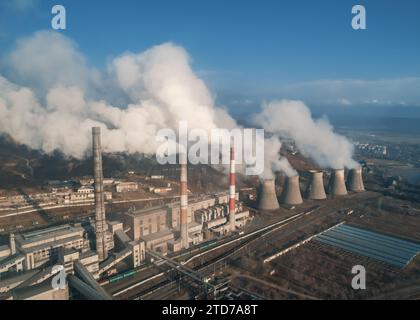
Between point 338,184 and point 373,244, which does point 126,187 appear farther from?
point 373,244

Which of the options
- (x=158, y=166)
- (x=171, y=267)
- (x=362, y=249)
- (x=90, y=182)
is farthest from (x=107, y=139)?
(x=362, y=249)

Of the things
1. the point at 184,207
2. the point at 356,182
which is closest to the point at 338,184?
the point at 356,182

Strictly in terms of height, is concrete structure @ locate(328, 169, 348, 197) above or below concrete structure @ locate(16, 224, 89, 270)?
above

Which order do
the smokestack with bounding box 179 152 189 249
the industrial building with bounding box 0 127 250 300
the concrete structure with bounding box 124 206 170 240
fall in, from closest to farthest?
the industrial building with bounding box 0 127 250 300, the smokestack with bounding box 179 152 189 249, the concrete structure with bounding box 124 206 170 240

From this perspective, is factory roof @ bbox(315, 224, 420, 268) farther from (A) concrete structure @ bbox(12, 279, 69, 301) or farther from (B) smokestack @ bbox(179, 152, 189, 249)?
(A) concrete structure @ bbox(12, 279, 69, 301)

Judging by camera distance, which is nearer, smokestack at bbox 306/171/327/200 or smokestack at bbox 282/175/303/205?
smokestack at bbox 282/175/303/205

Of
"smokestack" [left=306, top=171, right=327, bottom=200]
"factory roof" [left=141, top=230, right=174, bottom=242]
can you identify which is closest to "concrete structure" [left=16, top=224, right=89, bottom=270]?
"factory roof" [left=141, top=230, right=174, bottom=242]

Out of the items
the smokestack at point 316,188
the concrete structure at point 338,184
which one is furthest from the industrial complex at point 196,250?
the concrete structure at point 338,184

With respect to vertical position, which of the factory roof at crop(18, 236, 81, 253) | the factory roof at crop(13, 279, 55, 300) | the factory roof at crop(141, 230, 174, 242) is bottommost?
the factory roof at crop(13, 279, 55, 300)

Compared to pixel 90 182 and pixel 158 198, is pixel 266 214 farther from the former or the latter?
pixel 90 182
